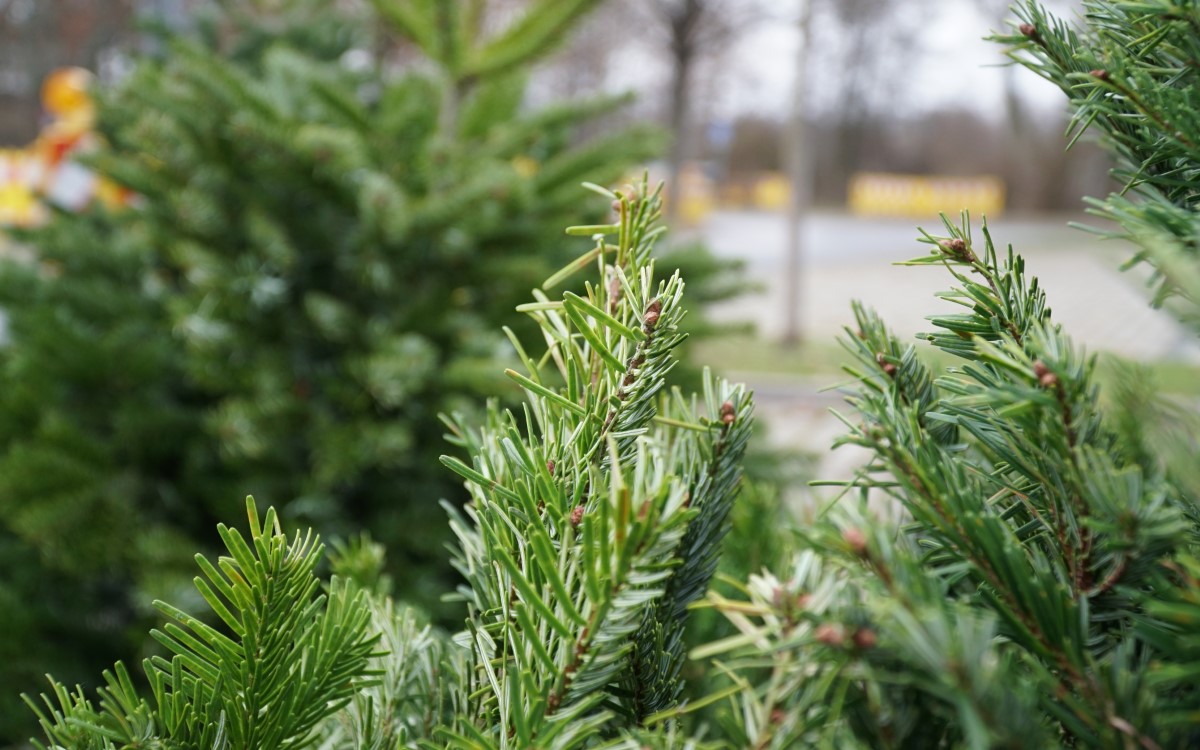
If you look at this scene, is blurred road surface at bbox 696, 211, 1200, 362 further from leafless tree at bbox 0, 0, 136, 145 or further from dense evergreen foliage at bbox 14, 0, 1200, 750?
leafless tree at bbox 0, 0, 136, 145

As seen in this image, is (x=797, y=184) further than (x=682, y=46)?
No

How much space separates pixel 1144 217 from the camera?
15.7 inches

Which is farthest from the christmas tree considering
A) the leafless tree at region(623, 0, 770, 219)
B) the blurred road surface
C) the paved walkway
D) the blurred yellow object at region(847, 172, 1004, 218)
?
the blurred yellow object at region(847, 172, 1004, 218)

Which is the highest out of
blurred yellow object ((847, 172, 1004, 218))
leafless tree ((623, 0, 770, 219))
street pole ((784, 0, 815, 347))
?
leafless tree ((623, 0, 770, 219))

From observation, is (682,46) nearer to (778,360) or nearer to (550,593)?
(778,360)

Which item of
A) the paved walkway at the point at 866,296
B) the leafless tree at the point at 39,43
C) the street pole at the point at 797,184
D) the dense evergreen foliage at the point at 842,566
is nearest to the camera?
the dense evergreen foliage at the point at 842,566

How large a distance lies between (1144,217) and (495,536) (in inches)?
13.1

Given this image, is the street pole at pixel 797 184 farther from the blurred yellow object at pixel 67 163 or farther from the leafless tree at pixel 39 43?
the leafless tree at pixel 39 43

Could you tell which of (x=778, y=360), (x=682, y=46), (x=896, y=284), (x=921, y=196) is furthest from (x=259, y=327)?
(x=921, y=196)

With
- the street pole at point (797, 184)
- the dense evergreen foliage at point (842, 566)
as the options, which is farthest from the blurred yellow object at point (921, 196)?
the dense evergreen foliage at point (842, 566)

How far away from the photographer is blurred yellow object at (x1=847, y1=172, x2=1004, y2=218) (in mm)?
25156

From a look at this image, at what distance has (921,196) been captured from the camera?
2553cm

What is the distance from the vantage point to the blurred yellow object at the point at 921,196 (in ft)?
82.5

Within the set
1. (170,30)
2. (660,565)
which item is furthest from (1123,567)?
(170,30)
